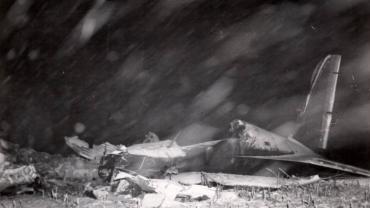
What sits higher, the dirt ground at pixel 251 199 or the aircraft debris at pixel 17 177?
the aircraft debris at pixel 17 177

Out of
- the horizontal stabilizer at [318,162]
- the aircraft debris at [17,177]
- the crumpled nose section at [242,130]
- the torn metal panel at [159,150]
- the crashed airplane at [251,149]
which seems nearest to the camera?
the aircraft debris at [17,177]

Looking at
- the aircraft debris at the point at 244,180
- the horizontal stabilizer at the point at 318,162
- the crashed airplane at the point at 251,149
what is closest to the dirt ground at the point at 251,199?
the aircraft debris at the point at 244,180

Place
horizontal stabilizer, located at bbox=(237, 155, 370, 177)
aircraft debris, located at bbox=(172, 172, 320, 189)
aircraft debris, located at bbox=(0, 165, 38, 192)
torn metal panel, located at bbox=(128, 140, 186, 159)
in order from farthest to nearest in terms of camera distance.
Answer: torn metal panel, located at bbox=(128, 140, 186, 159), horizontal stabilizer, located at bbox=(237, 155, 370, 177), aircraft debris, located at bbox=(172, 172, 320, 189), aircraft debris, located at bbox=(0, 165, 38, 192)

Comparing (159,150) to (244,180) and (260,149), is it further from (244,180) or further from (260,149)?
(260,149)

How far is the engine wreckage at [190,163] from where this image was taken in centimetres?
417

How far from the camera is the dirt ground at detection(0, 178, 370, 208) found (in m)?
3.74

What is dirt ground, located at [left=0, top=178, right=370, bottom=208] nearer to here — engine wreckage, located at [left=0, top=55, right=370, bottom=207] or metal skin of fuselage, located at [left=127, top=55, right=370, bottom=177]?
engine wreckage, located at [left=0, top=55, right=370, bottom=207]

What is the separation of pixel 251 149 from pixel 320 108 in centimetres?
164

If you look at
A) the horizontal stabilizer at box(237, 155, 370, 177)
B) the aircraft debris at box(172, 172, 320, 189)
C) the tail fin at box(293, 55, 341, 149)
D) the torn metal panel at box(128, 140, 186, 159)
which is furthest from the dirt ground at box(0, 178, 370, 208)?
the tail fin at box(293, 55, 341, 149)

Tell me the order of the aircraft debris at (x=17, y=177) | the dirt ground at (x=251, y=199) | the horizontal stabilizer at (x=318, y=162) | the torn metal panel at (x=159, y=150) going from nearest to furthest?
the dirt ground at (x=251, y=199) → the aircraft debris at (x=17, y=177) → the horizontal stabilizer at (x=318, y=162) → the torn metal panel at (x=159, y=150)

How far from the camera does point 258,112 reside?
7.82 metres

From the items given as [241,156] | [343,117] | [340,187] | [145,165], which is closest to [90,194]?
[145,165]

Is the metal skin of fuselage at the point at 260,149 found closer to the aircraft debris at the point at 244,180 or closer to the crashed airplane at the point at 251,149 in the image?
the crashed airplane at the point at 251,149

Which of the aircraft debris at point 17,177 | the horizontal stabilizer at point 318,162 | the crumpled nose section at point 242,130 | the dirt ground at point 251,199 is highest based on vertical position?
the crumpled nose section at point 242,130
